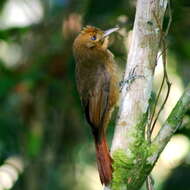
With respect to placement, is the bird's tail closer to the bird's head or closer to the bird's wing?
the bird's wing

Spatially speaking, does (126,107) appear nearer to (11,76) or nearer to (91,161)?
(11,76)

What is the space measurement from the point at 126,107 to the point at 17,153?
2563 millimetres

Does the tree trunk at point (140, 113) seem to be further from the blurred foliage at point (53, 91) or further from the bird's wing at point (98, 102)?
the blurred foliage at point (53, 91)

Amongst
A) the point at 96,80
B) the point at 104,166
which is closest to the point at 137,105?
the point at 104,166

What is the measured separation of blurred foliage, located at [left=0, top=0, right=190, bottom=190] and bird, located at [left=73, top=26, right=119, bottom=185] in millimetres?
347

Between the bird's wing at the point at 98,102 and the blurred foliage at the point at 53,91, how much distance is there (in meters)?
0.74

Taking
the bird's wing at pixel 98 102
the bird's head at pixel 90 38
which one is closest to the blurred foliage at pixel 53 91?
the bird's head at pixel 90 38

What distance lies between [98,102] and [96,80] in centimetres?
21

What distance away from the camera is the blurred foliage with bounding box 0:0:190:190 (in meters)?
Answer: 4.98

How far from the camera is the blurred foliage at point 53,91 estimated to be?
4.98 m

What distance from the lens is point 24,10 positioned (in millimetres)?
6012

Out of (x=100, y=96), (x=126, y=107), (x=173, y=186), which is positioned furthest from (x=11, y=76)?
(x=126, y=107)

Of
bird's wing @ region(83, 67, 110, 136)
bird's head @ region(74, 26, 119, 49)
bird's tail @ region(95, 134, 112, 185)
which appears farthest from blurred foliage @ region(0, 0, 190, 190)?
bird's tail @ region(95, 134, 112, 185)

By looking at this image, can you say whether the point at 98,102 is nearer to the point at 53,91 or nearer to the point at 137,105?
the point at 137,105
